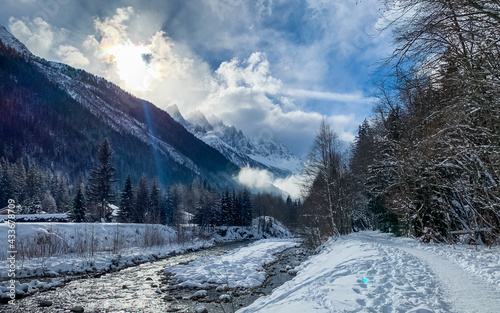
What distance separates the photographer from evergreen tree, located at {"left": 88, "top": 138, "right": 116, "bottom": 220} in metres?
42.8

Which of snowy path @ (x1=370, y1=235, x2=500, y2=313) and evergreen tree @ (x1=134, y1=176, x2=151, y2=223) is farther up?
evergreen tree @ (x1=134, y1=176, x2=151, y2=223)

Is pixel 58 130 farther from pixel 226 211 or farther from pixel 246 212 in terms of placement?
pixel 246 212

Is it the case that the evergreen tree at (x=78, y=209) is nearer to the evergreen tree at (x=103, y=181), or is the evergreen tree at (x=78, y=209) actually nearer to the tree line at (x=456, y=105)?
the evergreen tree at (x=103, y=181)

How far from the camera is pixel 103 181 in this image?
141 feet

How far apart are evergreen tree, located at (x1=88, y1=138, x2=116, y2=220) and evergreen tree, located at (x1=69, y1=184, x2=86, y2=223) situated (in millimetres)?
3453

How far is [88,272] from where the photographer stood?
57.0 feet

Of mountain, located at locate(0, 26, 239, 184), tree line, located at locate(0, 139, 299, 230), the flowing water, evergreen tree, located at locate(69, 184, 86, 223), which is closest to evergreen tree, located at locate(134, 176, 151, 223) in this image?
tree line, located at locate(0, 139, 299, 230)

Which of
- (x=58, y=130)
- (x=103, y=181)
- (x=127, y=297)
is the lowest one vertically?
(x=127, y=297)

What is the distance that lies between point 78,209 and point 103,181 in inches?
230

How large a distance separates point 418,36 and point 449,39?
728mm

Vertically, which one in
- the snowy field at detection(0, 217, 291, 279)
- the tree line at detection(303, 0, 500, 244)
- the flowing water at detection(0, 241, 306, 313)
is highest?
the tree line at detection(303, 0, 500, 244)

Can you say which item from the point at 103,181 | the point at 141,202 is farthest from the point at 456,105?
the point at 141,202

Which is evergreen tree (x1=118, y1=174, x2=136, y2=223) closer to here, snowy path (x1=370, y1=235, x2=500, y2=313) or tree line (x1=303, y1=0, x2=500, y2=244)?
tree line (x1=303, y1=0, x2=500, y2=244)

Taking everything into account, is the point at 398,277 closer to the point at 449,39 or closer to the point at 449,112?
the point at 449,112
